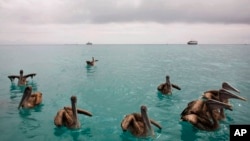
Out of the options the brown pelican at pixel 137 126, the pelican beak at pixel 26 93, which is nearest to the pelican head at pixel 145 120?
A: the brown pelican at pixel 137 126

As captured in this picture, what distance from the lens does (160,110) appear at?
18906 mm

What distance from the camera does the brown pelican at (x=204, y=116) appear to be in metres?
14.2

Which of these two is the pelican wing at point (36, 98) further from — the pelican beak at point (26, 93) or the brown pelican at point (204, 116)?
the brown pelican at point (204, 116)

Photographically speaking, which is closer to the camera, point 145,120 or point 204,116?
point 145,120

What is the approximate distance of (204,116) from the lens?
14.9 metres

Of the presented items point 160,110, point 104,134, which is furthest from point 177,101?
point 104,134

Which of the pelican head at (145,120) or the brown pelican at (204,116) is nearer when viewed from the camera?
the pelican head at (145,120)

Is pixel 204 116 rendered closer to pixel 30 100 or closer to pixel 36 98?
pixel 36 98

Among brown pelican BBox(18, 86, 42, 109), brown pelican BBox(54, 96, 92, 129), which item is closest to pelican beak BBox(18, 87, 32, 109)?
brown pelican BBox(18, 86, 42, 109)

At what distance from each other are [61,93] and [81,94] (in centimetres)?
206

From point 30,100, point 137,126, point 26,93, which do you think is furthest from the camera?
point 30,100

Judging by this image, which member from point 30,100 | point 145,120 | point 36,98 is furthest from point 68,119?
point 36,98

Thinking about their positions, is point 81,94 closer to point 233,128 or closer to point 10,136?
point 10,136

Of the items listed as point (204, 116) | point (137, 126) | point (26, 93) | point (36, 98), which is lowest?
point (137, 126)
